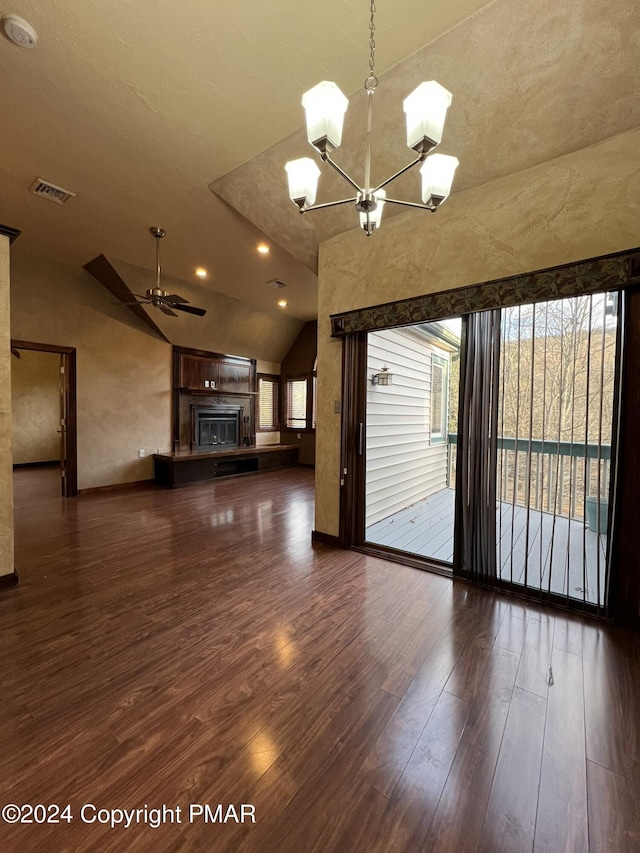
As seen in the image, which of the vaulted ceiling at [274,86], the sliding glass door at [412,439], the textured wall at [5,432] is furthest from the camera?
the sliding glass door at [412,439]

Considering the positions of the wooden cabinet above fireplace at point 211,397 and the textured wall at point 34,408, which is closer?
the wooden cabinet above fireplace at point 211,397

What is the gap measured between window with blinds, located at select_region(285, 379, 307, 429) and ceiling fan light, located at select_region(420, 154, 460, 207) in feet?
23.5

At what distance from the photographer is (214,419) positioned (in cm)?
759

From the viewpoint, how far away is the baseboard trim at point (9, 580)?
8.73 ft

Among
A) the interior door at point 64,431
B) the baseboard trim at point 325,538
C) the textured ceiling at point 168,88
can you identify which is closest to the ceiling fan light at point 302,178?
the textured ceiling at point 168,88

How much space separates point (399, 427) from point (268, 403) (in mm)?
5027

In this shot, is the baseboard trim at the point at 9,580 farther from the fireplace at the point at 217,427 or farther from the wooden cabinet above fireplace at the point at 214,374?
the wooden cabinet above fireplace at the point at 214,374

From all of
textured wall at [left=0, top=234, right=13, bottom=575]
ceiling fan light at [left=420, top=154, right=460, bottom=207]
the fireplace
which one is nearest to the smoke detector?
textured wall at [left=0, top=234, right=13, bottom=575]

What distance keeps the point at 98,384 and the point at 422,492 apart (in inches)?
223

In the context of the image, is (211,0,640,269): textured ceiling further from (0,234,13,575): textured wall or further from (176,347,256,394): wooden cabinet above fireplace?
(176,347,256,394): wooden cabinet above fireplace

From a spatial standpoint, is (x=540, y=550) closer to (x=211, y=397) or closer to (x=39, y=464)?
(x=211, y=397)

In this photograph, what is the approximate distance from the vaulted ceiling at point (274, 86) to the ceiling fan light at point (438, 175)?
1.03 metres

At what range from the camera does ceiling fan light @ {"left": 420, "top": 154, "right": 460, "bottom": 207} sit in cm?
169

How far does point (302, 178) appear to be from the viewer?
1.83 m
